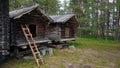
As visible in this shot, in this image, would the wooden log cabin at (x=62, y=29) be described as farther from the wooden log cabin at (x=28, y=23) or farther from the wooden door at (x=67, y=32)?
the wooden log cabin at (x=28, y=23)

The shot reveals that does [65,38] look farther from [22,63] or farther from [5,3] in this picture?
[5,3]

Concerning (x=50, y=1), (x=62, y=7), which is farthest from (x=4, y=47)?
(x=62, y=7)

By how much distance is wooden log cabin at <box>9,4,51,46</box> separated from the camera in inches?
A: 609

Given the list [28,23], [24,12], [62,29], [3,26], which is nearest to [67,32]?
[62,29]

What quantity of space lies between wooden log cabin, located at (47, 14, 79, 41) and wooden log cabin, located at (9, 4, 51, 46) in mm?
3523

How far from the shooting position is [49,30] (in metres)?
23.3

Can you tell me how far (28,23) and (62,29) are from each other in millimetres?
6922

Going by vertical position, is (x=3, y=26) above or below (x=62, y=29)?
above

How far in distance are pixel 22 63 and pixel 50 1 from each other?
96.3 feet

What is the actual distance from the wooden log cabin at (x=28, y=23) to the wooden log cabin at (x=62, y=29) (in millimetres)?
3523

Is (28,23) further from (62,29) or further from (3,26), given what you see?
(62,29)

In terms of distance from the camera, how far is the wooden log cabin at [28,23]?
15.5 meters

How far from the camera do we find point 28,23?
17.0m

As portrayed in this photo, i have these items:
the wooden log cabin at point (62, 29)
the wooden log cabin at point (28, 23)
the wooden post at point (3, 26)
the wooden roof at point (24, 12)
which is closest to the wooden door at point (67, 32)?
the wooden log cabin at point (62, 29)
